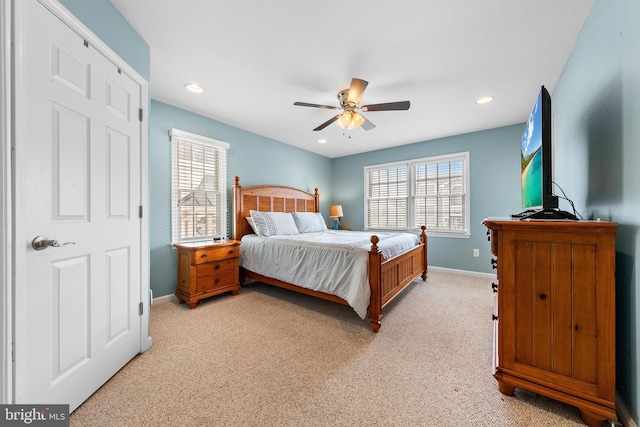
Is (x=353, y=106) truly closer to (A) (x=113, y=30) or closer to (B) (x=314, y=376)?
(A) (x=113, y=30)

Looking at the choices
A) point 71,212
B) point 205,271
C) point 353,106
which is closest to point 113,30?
point 71,212

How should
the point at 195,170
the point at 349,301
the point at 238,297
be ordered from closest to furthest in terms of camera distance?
the point at 349,301 → the point at 238,297 → the point at 195,170

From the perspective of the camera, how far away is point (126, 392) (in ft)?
4.79

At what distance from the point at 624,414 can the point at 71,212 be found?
3112mm

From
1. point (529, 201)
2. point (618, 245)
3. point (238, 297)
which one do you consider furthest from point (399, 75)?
point (238, 297)

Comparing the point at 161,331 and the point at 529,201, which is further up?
the point at 529,201

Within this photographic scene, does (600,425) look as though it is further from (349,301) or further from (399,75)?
(399,75)

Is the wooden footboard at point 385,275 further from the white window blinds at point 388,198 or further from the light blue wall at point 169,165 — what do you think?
the light blue wall at point 169,165

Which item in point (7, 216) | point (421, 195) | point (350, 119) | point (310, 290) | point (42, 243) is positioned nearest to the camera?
point (7, 216)

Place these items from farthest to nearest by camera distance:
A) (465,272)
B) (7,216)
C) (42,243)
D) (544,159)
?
1. (465,272)
2. (544,159)
3. (42,243)
4. (7,216)

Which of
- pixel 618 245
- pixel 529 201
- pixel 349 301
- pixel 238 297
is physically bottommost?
pixel 238 297

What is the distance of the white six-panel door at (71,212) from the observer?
109cm

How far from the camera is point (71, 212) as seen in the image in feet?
4.30

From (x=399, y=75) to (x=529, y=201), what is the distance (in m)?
1.65
